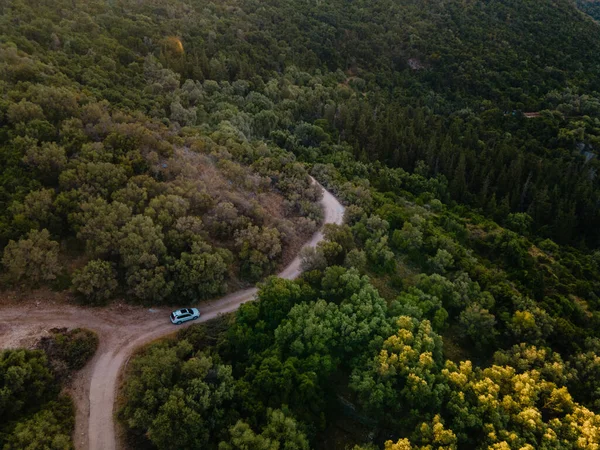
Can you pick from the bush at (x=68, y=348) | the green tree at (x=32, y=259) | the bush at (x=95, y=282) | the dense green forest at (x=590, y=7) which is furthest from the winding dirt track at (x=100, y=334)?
the dense green forest at (x=590, y=7)

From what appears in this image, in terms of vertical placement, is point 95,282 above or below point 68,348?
above

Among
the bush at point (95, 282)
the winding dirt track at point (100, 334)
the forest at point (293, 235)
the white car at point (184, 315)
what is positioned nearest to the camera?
the winding dirt track at point (100, 334)

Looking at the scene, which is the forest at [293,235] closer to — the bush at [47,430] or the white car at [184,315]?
Result: the bush at [47,430]

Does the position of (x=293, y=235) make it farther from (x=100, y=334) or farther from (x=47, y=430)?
(x=47, y=430)

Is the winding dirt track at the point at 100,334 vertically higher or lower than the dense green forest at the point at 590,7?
lower

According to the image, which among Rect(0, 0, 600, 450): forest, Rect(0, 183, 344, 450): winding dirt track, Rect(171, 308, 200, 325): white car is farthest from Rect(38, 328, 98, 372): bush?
Rect(171, 308, 200, 325): white car

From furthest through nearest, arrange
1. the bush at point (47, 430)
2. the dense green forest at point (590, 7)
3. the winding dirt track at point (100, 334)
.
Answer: the dense green forest at point (590, 7), the winding dirt track at point (100, 334), the bush at point (47, 430)

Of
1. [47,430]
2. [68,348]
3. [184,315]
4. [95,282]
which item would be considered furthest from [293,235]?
[47,430]

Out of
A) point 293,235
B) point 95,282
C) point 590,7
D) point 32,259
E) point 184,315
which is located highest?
point 590,7
